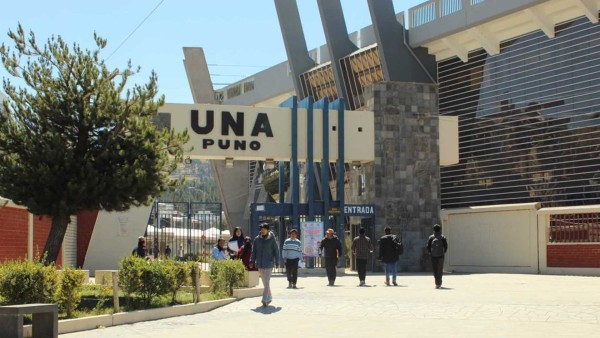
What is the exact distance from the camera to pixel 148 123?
17.9 meters

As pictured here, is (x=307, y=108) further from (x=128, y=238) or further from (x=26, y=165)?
(x=26, y=165)

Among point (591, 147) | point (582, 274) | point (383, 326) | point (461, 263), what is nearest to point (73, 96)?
point (383, 326)

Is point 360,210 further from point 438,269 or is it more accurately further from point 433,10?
point 433,10

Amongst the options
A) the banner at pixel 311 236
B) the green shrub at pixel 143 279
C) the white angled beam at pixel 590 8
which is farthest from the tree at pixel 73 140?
the white angled beam at pixel 590 8

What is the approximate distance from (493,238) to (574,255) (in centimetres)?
379

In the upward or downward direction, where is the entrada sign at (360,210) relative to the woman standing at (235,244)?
upward

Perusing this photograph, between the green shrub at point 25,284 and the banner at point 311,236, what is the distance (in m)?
18.5

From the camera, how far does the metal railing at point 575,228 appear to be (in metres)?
29.0

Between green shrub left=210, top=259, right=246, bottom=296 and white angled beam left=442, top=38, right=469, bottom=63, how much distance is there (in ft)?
92.0

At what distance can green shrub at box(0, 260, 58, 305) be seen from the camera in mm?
13250

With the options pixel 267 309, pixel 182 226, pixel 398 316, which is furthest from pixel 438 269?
pixel 182 226

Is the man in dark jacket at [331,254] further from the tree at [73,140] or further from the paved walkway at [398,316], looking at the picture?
the tree at [73,140]

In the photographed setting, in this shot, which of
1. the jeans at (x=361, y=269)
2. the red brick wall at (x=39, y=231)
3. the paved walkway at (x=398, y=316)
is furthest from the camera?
the red brick wall at (x=39, y=231)

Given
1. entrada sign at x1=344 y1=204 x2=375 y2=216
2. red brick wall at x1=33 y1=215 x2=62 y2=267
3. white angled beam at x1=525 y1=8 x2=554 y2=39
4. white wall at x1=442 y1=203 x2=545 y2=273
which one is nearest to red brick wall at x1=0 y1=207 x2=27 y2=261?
red brick wall at x1=33 y1=215 x2=62 y2=267
